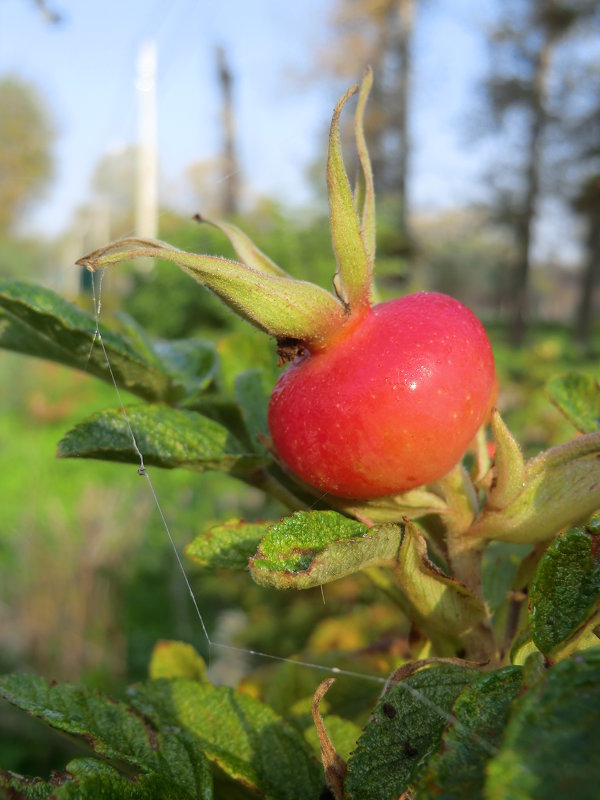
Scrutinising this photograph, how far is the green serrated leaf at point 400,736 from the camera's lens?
1.28ft

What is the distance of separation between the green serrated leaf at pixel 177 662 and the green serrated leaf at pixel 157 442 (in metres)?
0.32

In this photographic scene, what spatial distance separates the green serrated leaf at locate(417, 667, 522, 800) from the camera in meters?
0.29

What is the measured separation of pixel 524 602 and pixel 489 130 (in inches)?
628

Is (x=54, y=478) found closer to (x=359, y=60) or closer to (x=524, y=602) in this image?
(x=524, y=602)

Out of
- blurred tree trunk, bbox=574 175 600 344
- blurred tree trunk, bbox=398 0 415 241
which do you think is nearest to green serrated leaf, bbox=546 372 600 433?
blurred tree trunk, bbox=398 0 415 241

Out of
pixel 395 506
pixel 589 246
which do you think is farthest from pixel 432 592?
pixel 589 246

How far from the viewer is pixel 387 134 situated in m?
11.6

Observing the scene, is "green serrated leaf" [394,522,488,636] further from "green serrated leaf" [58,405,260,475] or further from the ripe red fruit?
"green serrated leaf" [58,405,260,475]

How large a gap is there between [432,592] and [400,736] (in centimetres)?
12

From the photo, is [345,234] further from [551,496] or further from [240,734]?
[240,734]

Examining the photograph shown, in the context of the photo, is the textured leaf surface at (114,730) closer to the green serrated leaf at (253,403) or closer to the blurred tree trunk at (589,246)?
the green serrated leaf at (253,403)

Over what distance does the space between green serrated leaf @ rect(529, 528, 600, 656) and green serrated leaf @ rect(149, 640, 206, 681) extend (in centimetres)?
49

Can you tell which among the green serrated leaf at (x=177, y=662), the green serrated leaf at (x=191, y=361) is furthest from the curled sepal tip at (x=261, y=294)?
the green serrated leaf at (x=177, y=662)

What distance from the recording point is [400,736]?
0.40m
